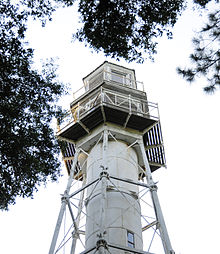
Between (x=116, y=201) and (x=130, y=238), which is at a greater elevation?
(x=116, y=201)

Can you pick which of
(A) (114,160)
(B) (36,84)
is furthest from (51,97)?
(A) (114,160)

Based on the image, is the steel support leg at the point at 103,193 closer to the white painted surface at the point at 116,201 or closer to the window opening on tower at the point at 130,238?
the white painted surface at the point at 116,201

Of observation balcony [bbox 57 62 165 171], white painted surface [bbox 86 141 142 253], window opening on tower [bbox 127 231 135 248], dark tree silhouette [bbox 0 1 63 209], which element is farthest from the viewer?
observation balcony [bbox 57 62 165 171]

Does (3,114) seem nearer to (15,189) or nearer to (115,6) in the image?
(15,189)

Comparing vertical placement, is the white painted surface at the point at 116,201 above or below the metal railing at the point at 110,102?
below

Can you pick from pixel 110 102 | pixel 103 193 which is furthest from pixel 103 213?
pixel 110 102

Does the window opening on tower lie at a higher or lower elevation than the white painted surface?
lower

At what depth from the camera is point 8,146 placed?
36.3 feet

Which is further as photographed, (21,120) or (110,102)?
(110,102)

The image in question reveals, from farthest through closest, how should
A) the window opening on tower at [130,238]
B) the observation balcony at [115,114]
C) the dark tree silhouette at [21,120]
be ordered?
the observation balcony at [115,114]
the window opening on tower at [130,238]
the dark tree silhouette at [21,120]

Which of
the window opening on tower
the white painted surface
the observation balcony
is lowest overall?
the window opening on tower

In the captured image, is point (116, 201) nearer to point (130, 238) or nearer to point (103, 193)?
point (103, 193)

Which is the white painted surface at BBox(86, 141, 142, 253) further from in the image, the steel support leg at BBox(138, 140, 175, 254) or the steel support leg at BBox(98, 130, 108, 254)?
the steel support leg at BBox(138, 140, 175, 254)

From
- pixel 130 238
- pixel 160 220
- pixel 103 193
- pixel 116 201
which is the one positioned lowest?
pixel 130 238
